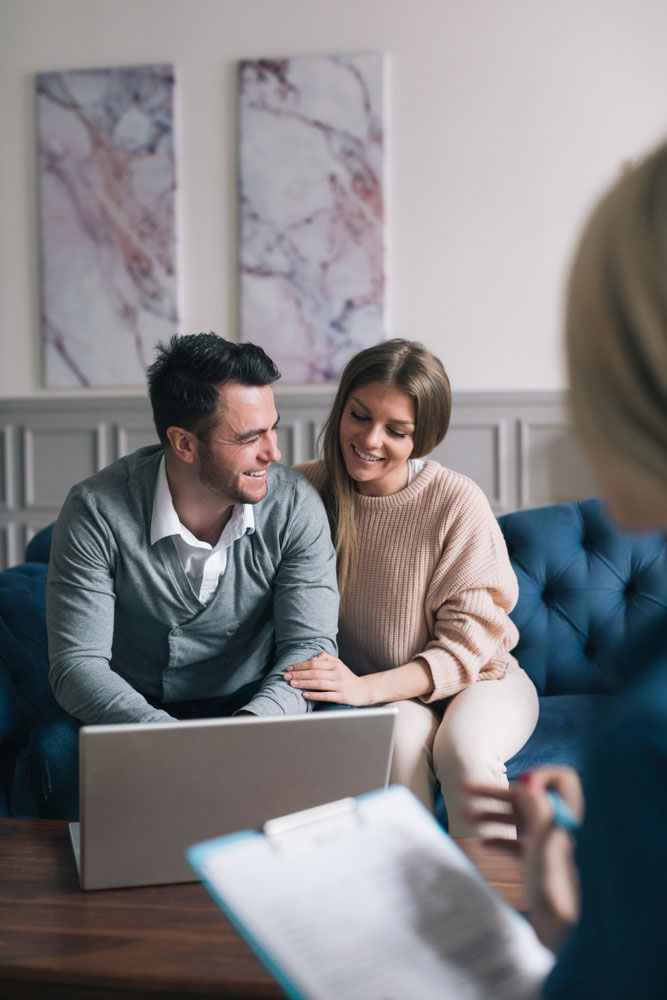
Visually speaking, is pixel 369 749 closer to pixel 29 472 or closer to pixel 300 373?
pixel 300 373

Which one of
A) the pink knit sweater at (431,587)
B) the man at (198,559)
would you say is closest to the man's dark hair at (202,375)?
Answer: the man at (198,559)

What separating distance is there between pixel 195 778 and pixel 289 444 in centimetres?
260

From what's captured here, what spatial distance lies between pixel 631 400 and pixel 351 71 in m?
3.32

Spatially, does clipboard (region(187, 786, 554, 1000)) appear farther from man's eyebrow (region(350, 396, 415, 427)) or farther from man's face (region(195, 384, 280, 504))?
man's eyebrow (region(350, 396, 415, 427))

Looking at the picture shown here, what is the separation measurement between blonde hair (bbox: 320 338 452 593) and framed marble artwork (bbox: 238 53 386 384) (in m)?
1.65

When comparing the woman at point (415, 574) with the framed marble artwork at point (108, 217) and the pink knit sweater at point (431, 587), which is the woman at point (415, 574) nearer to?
the pink knit sweater at point (431, 587)

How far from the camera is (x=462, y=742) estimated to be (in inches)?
63.2

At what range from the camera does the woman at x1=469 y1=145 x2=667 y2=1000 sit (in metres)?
0.45

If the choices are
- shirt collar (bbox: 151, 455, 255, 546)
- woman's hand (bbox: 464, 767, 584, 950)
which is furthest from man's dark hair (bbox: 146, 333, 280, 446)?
woman's hand (bbox: 464, 767, 584, 950)

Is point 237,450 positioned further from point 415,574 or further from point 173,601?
point 415,574

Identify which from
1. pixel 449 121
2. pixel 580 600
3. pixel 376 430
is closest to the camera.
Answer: pixel 376 430

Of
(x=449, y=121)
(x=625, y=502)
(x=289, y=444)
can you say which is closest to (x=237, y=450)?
(x=625, y=502)

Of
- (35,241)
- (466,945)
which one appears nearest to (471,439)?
(35,241)

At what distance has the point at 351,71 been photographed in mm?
3371
